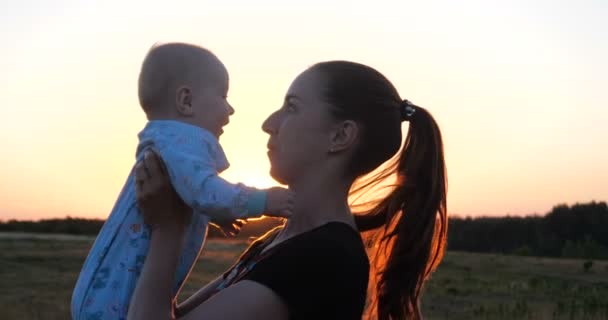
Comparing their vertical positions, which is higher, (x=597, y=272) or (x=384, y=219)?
(x=384, y=219)

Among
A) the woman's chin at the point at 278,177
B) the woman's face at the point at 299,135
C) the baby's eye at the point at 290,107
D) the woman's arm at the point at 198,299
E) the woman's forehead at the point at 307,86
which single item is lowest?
the woman's arm at the point at 198,299

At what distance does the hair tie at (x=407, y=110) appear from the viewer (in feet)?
10.2

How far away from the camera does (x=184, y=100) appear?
3.20m

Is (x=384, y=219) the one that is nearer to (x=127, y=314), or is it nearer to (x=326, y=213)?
(x=326, y=213)

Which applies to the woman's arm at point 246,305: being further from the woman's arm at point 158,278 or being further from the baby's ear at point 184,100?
the baby's ear at point 184,100

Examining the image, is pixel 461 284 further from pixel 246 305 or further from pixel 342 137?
pixel 246 305

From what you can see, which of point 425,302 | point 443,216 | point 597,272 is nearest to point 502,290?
point 425,302

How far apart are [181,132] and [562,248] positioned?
3974 cm

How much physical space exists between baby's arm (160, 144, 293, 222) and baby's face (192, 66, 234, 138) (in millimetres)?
205

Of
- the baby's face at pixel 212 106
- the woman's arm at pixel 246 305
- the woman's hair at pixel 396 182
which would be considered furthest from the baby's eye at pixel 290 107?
the woman's arm at pixel 246 305

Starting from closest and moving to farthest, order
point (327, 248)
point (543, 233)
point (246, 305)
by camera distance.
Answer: point (246, 305), point (327, 248), point (543, 233)

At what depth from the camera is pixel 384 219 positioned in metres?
3.25

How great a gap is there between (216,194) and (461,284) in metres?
21.5

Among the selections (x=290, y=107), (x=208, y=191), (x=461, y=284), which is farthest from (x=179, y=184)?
(x=461, y=284)
